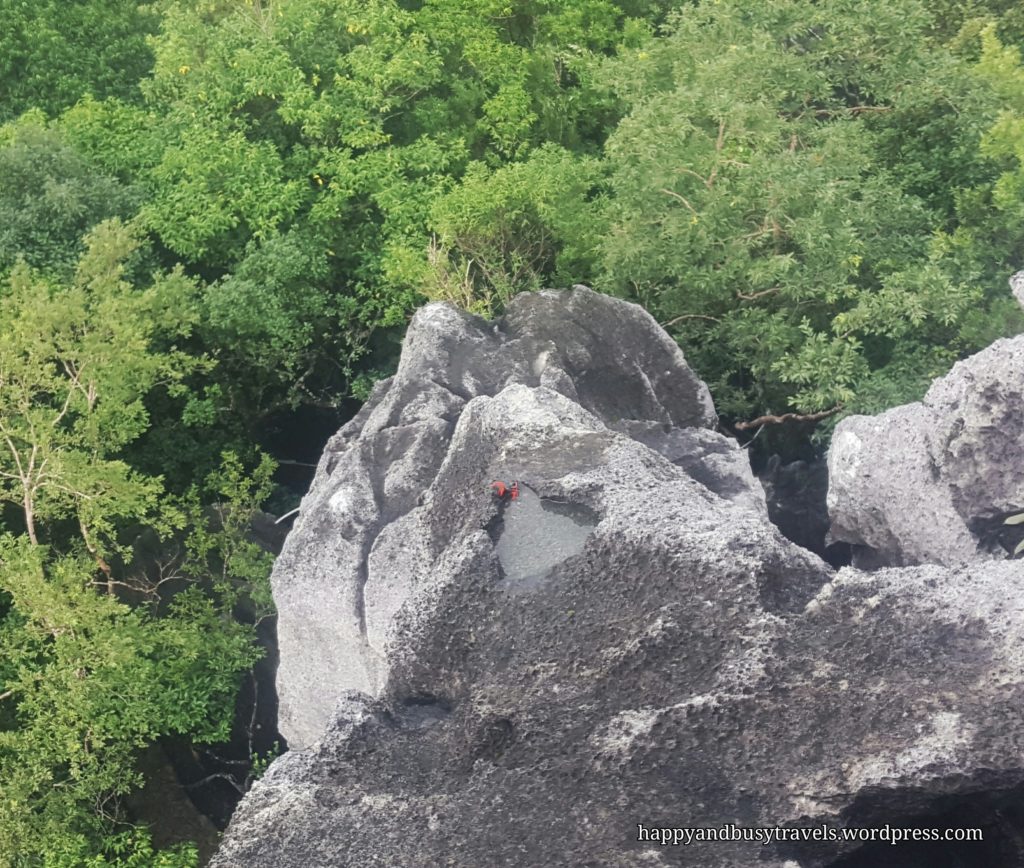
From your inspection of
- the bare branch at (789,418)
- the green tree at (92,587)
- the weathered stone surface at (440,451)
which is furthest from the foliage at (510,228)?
the green tree at (92,587)

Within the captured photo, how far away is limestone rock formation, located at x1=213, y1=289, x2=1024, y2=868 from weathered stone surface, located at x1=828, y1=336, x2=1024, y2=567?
3.49 m

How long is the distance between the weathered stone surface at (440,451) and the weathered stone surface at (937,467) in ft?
3.88

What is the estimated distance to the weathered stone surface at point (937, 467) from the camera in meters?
11.1

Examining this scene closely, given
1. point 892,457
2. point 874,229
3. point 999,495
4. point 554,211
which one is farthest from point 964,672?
point 554,211

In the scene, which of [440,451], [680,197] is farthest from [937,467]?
[680,197]

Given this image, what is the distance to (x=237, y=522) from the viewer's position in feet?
55.4

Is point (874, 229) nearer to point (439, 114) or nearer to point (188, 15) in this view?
point (439, 114)

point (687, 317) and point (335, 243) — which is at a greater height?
point (335, 243)

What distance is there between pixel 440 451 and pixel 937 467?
16.4 ft

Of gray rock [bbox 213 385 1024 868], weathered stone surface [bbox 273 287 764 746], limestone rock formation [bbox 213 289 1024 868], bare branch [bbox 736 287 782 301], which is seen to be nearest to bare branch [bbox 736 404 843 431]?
bare branch [bbox 736 287 782 301]

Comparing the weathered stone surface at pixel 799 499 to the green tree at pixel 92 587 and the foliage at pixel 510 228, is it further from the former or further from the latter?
the green tree at pixel 92 587

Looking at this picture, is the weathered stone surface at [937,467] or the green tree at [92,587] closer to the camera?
Answer: the weathered stone surface at [937,467]

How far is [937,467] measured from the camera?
39.2 ft

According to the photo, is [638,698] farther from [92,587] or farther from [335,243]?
[335,243]
